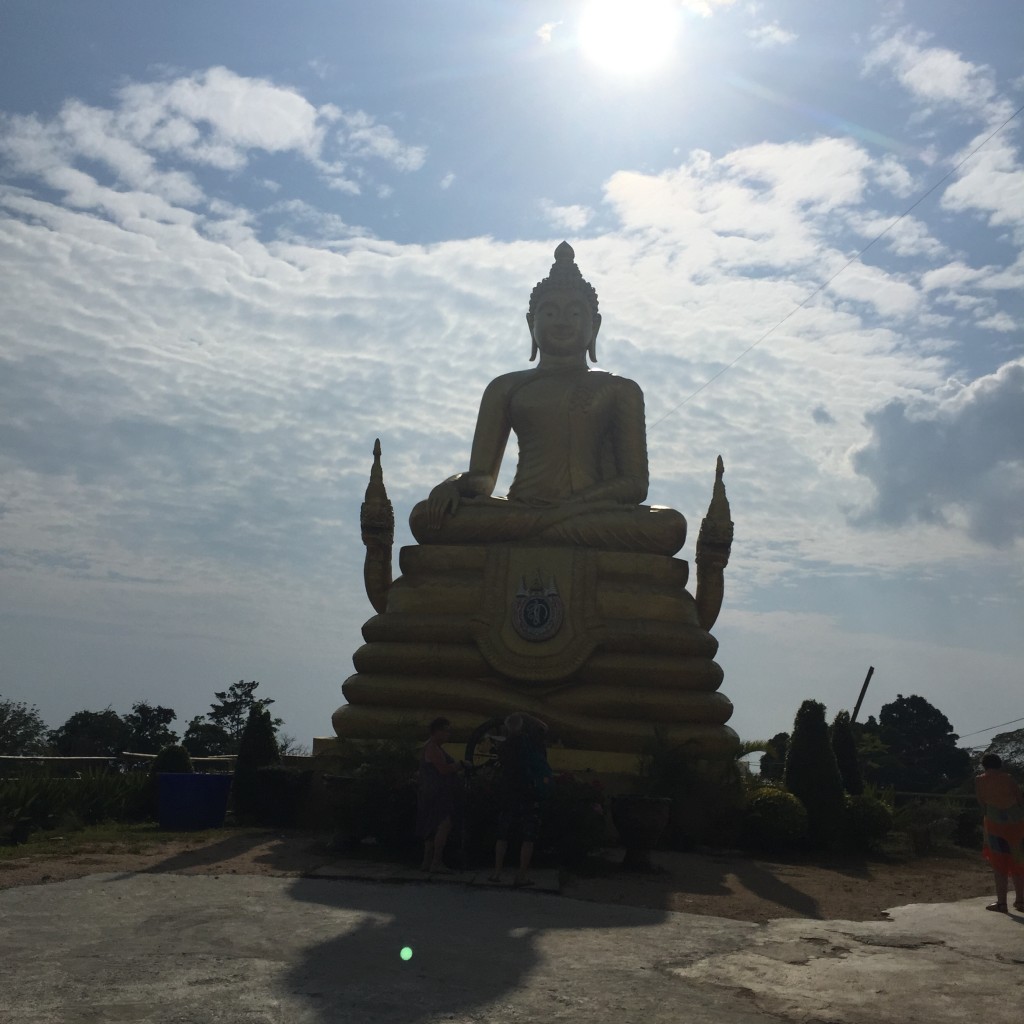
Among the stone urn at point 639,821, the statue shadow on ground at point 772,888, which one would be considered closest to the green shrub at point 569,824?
the stone urn at point 639,821

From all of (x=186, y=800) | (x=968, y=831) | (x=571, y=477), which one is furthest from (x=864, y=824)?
(x=186, y=800)

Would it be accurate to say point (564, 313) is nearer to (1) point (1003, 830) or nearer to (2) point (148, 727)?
(1) point (1003, 830)

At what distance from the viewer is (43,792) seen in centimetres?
1231

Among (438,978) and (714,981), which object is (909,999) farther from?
(438,978)

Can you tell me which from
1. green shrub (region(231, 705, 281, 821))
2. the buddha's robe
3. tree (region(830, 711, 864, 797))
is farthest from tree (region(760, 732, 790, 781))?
green shrub (region(231, 705, 281, 821))

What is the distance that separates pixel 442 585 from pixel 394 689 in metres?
1.43

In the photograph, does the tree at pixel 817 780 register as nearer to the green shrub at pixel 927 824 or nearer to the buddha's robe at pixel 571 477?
the green shrub at pixel 927 824

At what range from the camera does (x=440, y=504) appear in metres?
15.2

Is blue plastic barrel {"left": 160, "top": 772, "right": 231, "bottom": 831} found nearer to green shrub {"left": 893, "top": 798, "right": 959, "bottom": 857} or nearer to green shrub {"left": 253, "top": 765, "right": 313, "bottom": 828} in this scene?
green shrub {"left": 253, "top": 765, "right": 313, "bottom": 828}

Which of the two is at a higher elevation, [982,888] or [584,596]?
[584,596]

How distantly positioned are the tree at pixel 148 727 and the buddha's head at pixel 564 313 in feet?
70.7

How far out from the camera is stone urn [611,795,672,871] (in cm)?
959

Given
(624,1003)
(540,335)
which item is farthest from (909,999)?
(540,335)

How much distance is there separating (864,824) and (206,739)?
885 inches
